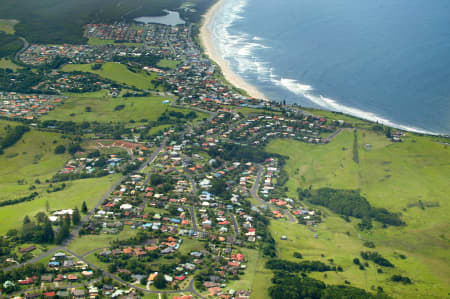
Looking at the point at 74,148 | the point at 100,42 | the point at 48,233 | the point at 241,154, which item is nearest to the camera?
the point at 48,233

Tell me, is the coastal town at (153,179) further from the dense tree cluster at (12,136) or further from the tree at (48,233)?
the dense tree cluster at (12,136)

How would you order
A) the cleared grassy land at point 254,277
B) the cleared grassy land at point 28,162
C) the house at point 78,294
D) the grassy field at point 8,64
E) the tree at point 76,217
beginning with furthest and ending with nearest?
1. the grassy field at point 8,64
2. the cleared grassy land at point 28,162
3. the tree at point 76,217
4. the cleared grassy land at point 254,277
5. the house at point 78,294

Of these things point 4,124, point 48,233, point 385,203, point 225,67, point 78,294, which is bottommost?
point 78,294

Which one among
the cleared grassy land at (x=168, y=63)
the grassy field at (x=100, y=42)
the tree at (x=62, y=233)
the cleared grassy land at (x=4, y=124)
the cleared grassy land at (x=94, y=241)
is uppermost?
the grassy field at (x=100, y=42)

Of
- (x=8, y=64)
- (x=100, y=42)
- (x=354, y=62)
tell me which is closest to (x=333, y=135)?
(x=354, y=62)

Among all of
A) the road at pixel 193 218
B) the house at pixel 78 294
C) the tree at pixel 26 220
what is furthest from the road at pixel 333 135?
the house at pixel 78 294

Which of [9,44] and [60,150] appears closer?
[60,150]

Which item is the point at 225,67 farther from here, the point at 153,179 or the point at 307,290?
the point at 307,290
